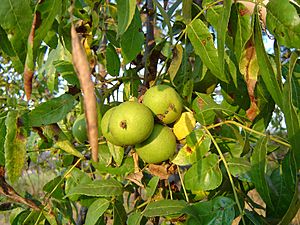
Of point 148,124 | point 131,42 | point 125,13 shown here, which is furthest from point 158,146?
point 125,13

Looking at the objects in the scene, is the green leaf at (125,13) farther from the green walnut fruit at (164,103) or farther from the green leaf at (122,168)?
the green leaf at (122,168)

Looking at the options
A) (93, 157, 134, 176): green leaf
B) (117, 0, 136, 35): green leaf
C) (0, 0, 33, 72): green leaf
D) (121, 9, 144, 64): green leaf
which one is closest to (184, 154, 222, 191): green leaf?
(93, 157, 134, 176): green leaf

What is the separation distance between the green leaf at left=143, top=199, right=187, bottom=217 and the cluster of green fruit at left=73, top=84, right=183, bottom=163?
17 cm

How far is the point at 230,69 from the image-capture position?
4.53 ft

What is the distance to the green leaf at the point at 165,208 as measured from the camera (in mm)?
1200

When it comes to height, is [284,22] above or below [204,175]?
above

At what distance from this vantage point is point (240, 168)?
1.35 meters

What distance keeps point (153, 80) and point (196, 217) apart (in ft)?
1.94

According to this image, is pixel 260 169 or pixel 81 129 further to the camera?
pixel 81 129

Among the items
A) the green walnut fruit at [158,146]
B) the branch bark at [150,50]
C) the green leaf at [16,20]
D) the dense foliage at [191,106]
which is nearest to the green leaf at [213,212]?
the dense foliage at [191,106]

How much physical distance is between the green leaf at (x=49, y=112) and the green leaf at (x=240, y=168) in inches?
24.7

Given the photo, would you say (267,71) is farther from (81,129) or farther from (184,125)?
(81,129)

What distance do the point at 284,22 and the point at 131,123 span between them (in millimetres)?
548

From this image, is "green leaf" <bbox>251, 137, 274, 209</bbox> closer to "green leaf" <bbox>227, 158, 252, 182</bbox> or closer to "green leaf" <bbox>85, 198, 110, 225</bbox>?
"green leaf" <bbox>227, 158, 252, 182</bbox>
